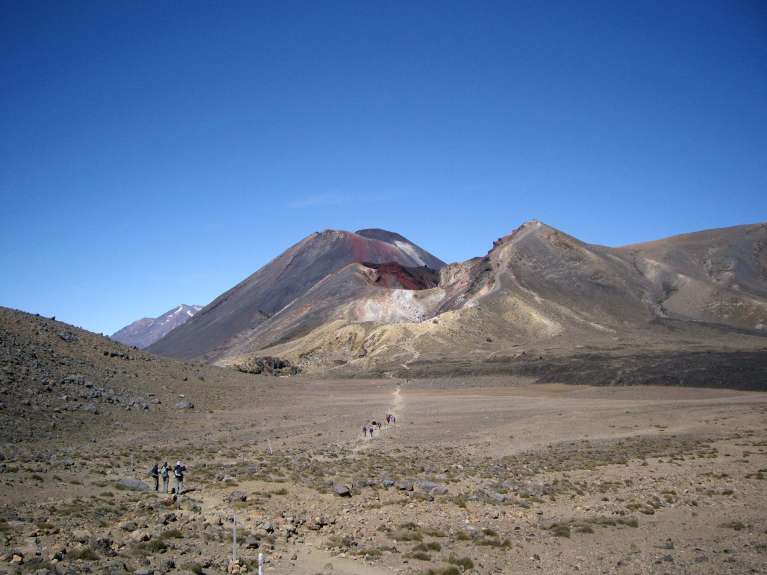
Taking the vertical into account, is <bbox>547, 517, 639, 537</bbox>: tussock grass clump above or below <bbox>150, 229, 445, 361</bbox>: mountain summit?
below

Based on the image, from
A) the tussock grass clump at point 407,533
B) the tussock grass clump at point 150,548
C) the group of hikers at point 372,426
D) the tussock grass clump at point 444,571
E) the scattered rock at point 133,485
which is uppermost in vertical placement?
the tussock grass clump at point 150,548

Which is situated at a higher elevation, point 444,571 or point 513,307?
point 513,307

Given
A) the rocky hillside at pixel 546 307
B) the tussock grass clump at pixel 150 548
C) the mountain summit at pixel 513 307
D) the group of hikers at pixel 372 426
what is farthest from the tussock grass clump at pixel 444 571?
the rocky hillside at pixel 546 307

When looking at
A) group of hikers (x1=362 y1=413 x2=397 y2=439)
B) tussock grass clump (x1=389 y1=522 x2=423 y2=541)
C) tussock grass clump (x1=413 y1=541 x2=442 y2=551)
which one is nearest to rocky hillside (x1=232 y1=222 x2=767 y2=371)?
group of hikers (x1=362 y1=413 x2=397 y2=439)

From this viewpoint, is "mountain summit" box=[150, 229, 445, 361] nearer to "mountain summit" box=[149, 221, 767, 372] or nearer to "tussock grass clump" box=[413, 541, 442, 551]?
"mountain summit" box=[149, 221, 767, 372]

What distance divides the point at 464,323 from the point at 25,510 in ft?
294

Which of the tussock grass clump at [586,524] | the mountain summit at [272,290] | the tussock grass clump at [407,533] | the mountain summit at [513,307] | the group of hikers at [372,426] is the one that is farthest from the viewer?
the mountain summit at [272,290]

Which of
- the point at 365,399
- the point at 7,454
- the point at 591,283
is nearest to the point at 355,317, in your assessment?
Answer: the point at 591,283

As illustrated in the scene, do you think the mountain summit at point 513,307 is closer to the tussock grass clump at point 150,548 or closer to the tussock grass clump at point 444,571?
the tussock grass clump at point 444,571

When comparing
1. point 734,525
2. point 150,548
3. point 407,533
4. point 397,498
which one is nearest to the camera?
point 150,548

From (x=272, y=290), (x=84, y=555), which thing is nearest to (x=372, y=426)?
(x=84, y=555)

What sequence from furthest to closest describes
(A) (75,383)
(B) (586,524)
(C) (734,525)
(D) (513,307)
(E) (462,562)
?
1. (D) (513,307)
2. (A) (75,383)
3. (B) (586,524)
4. (C) (734,525)
5. (E) (462,562)

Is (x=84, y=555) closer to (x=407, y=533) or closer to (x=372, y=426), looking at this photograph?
(x=407, y=533)

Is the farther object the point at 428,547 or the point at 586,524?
the point at 586,524
